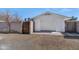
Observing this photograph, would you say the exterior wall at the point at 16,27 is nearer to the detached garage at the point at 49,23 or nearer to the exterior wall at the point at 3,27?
the exterior wall at the point at 3,27

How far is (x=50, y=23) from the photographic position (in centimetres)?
228

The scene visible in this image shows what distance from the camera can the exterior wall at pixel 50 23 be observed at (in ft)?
7.48

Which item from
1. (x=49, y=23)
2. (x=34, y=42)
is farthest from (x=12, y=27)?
(x=49, y=23)

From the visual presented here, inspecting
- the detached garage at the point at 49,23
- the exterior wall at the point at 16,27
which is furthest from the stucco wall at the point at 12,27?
the detached garage at the point at 49,23

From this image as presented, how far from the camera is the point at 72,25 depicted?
2279 millimetres

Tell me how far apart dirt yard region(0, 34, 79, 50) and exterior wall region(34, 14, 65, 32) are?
0.14 m

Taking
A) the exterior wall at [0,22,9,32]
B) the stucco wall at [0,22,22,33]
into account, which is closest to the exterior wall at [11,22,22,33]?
the stucco wall at [0,22,22,33]

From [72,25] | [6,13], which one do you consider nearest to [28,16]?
[6,13]

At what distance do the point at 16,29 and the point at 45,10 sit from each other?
62 centimetres

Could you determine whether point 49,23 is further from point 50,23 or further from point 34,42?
point 34,42

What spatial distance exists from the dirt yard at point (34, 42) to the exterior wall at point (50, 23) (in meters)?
0.14
